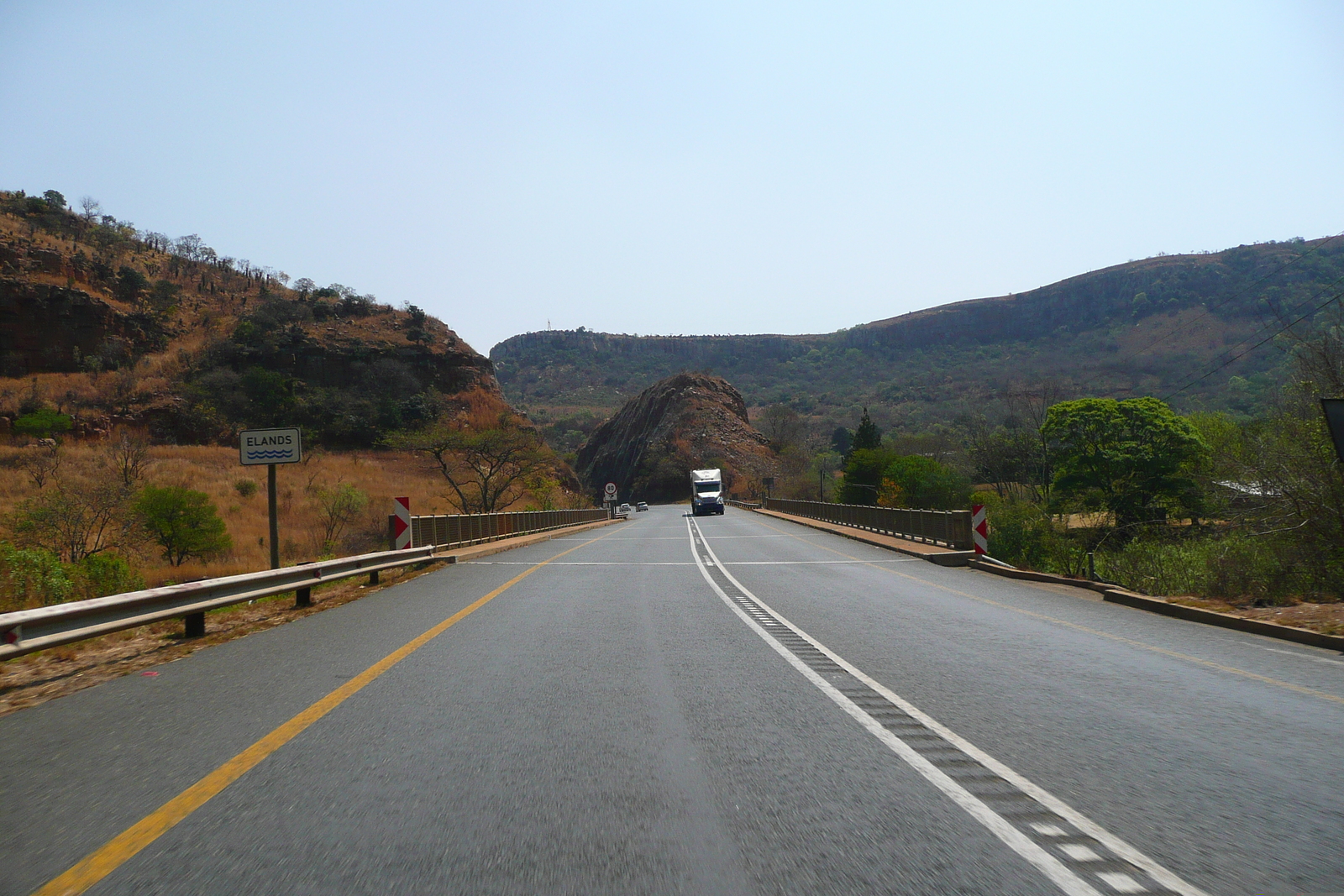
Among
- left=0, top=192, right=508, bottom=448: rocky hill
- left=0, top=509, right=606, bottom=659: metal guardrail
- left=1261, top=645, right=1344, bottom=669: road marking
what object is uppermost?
left=0, top=192, right=508, bottom=448: rocky hill

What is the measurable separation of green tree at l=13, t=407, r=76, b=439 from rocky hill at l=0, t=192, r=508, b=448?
1427mm

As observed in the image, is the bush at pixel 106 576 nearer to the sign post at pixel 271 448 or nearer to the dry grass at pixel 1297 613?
the sign post at pixel 271 448

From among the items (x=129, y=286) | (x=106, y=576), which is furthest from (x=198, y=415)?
(x=106, y=576)

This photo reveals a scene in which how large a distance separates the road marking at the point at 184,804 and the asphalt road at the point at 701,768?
0.03 m

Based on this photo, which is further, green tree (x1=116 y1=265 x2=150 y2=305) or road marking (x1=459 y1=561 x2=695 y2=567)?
green tree (x1=116 y1=265 x2=150 y2=305)

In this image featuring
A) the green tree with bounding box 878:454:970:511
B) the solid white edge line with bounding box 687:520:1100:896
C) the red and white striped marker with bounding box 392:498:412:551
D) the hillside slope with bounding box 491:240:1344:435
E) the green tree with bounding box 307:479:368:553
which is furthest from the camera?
the hillside slope with bounding box 491:240:1344:435

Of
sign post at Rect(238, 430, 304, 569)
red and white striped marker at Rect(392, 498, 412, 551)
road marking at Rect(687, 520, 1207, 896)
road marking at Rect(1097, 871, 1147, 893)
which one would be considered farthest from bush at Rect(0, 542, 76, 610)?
road marking at Rect(1097, 871, 1147, 893)

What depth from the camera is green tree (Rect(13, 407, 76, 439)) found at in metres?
60.9

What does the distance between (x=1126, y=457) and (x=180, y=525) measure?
50.7 m

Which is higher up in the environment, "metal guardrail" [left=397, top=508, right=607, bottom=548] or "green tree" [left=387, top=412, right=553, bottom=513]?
"green tree" [left=387, top=412, right=553, bottom=513]

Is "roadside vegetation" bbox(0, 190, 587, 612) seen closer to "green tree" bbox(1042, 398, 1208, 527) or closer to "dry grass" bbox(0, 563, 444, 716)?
"dry grass" bbox(0, 563, 444, 716)

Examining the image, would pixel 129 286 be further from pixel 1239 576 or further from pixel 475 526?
pixel 1239 576

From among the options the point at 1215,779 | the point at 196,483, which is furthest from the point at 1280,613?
the point at 196,483

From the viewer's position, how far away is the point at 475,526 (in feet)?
89.8
